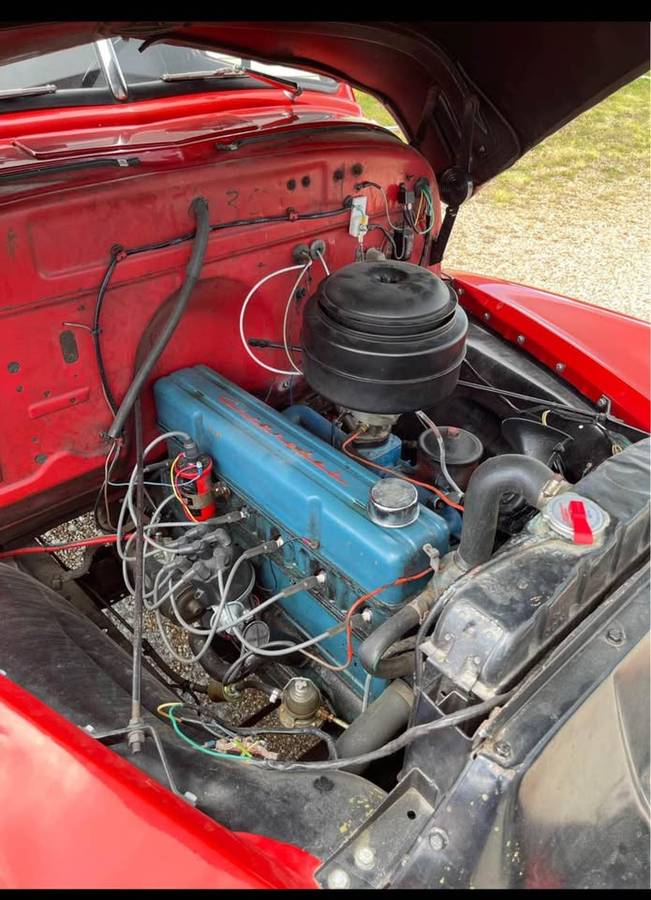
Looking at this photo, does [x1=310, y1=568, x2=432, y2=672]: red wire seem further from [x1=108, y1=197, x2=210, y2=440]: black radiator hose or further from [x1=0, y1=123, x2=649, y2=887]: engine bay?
[x1=108, y1=197, x2=210, y2=440]: black radiator hose

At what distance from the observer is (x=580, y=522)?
104 centimetres

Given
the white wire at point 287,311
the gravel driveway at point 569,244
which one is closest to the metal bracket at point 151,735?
the white wire at point 287,311

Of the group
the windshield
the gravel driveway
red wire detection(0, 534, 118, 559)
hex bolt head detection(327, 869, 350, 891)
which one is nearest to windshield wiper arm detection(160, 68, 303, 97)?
the windshield

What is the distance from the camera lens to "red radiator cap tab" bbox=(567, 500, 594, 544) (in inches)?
40.4

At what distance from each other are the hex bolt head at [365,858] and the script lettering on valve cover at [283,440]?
68 centimetres

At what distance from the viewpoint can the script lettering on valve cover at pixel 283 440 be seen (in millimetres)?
1461

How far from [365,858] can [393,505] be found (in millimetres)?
595

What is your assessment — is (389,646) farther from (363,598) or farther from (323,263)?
(323,263)

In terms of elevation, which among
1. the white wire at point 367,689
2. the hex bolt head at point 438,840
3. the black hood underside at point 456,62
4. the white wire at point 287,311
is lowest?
the white wire at point 367,689

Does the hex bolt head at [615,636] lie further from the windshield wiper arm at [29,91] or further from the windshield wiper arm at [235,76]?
the windshield wiper arm at [29,91]

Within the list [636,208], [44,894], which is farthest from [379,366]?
[636,208]

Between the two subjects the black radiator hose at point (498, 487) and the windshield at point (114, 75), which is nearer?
the black radiator hose at point (498, 487)

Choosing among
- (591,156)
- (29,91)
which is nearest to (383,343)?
(29,91)

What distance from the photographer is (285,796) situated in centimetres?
110
